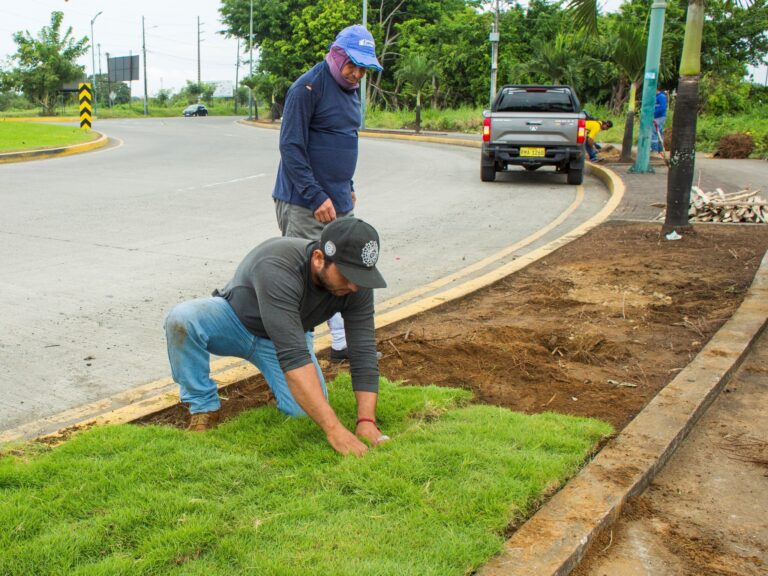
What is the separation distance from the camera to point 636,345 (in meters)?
4.88

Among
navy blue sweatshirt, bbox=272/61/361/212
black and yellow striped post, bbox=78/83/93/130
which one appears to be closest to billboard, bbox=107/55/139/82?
black and yellow striped post, bbox=78/83/93/130

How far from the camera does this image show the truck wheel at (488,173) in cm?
1448

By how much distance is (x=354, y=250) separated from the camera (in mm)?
3039

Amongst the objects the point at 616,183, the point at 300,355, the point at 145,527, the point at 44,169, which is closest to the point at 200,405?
the point at 300,355

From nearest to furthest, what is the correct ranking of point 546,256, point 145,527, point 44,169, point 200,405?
point 145,527, point 200,405, point 546,256, point 44,169

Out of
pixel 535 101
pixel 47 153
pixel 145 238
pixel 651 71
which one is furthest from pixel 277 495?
pixel 47 153

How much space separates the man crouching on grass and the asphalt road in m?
0.85

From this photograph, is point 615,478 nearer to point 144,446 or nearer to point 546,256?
point 144,446

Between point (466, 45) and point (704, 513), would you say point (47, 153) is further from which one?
point (466, 45)

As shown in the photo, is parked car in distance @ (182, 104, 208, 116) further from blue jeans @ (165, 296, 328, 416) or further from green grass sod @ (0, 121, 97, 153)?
blue jeans @ (165, 296, 328, 416)

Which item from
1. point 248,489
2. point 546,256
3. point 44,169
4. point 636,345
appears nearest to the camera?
point 248,489

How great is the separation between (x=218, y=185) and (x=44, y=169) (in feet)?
15.9

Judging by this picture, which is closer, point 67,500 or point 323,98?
point 67,500

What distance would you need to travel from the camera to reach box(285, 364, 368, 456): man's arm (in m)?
3.16
